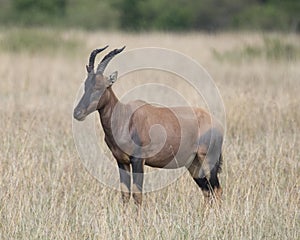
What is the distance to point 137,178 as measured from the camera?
627cm

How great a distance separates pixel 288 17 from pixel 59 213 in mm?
26286

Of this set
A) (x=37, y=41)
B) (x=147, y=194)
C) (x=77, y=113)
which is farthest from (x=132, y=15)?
(x=77, y=113)

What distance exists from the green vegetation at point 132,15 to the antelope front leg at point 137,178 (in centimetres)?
2009

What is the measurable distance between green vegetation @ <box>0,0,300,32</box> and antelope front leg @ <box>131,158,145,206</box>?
65.9 ft

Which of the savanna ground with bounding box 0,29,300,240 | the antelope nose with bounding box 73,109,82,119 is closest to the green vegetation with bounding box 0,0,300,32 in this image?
the savanna ground with bounding box 0,29,300,240

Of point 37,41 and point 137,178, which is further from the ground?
point 37,41

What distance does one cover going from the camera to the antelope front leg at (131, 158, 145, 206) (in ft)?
20.3

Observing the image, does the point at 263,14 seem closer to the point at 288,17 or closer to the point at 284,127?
the point at 288,17

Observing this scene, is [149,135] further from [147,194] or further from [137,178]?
[147,194]

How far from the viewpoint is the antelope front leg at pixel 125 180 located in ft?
20.7

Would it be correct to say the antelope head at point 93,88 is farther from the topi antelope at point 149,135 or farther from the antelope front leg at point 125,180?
the antelope front leg at point 125,180

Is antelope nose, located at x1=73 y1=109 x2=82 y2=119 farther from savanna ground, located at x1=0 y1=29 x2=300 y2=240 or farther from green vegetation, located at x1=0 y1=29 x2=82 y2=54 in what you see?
green vegetation, located at x1=0 y1=29 x2=82 y2=54

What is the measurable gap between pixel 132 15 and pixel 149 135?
26268 millimetres

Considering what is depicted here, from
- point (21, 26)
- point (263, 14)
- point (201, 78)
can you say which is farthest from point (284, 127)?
point (263, 14)
